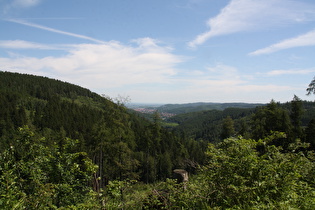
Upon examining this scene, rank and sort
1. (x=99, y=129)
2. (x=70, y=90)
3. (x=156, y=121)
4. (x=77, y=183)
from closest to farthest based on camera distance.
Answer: (x=77, y=183), (x=99, y=129), (x=156, y=121), (x=70, y=90)

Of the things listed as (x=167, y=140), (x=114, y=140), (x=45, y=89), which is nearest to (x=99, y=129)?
(x=114, y=140)

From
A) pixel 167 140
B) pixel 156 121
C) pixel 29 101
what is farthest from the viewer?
pixel 29 101

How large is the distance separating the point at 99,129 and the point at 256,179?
64.4 ft

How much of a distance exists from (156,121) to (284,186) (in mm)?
30075

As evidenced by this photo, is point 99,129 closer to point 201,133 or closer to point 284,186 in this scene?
point 284,186

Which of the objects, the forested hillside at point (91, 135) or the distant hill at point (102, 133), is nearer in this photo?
the forested hillside at point (91, 135)

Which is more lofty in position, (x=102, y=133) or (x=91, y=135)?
(x=102, y=133)

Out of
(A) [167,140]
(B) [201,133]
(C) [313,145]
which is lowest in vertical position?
(B) [201,133]

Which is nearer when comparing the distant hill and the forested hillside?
the forested hillside

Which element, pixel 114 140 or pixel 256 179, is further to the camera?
pixel 114 140

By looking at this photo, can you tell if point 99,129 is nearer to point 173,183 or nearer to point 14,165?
point 14,165

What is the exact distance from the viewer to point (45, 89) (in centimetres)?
14775

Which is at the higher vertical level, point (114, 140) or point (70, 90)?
point (70, 90)

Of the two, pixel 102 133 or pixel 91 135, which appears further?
pixel 91 135
